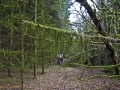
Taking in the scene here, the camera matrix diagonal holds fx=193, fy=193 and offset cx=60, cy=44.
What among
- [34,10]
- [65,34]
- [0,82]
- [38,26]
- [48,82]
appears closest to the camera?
[38,26]

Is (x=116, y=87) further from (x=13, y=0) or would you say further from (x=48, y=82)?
(x=13, y=0)

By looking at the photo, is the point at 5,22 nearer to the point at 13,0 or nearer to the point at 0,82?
the point at 13,0

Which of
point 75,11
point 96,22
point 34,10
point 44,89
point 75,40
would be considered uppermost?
point 34,10

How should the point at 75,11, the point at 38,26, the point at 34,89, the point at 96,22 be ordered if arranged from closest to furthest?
the point at 38,26, the point at 96,22, the point at 75,11, the point at 34,89

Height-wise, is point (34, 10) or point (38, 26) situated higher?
point (34, 10)

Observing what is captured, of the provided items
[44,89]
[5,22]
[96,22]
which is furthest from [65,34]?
[44,89]

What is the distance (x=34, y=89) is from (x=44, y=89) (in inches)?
20.6

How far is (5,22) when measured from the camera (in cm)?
896

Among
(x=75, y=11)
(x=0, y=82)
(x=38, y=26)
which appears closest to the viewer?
(x=38, y=26)

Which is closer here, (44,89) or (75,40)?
(75,40)

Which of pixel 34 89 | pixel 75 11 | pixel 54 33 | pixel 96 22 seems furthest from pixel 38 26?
pixel 34 89

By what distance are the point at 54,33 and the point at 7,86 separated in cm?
874

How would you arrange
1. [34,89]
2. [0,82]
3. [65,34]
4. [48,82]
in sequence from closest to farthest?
[65,34], [34,89], [0,82], [48,82]

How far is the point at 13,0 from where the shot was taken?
10.6 meters
